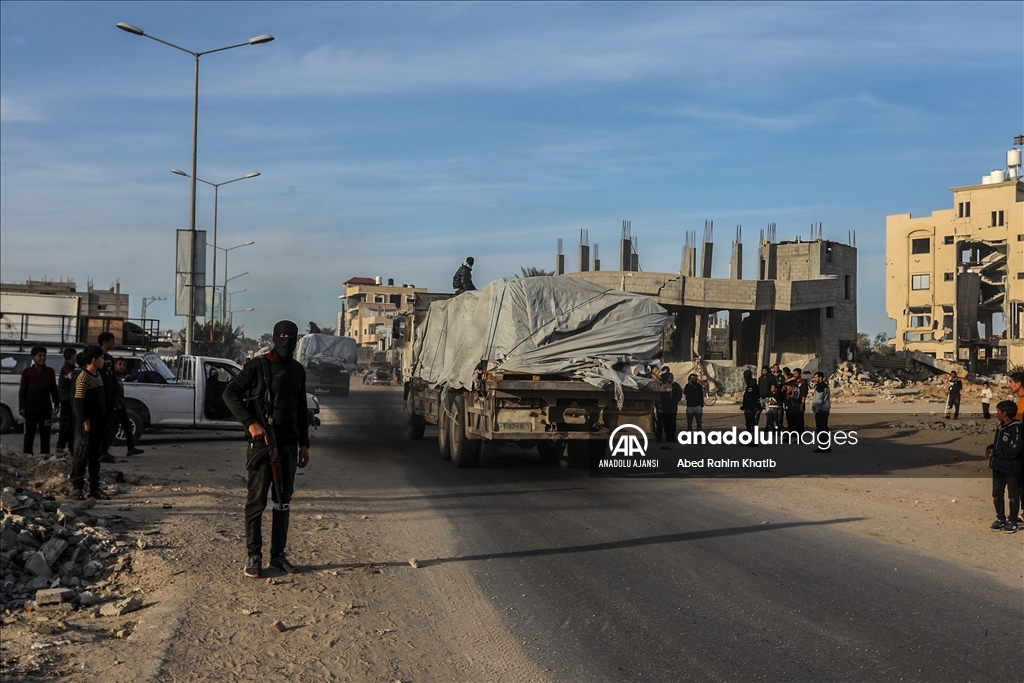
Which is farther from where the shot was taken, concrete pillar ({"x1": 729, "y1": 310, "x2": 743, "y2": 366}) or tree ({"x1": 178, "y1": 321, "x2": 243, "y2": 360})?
concrete pillar ({"x1": 729, "y1": 310, "x2": 743, "y2": 366})

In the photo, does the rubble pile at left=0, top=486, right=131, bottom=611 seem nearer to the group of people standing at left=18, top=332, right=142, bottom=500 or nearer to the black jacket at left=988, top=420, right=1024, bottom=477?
the group of people standing at left=18, top=332, right=142, bottom=500

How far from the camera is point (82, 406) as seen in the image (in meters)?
10.5

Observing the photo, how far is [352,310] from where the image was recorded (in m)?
146

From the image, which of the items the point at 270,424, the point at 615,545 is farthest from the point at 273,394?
the point at 615,545

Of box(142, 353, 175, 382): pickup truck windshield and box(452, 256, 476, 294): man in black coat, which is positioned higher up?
box(452, 256, 476, 294): man in black coat

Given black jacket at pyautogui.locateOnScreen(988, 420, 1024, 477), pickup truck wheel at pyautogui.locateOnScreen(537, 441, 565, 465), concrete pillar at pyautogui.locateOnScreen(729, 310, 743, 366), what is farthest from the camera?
concrete pillar at pyautogui.locateOnScreen(729, 310, 743, 366)

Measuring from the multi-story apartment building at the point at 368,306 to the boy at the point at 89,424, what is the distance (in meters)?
103

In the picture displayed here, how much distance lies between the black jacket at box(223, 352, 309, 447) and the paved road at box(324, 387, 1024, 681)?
1.83 metres

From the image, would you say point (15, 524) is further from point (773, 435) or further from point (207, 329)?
point (207, 329)

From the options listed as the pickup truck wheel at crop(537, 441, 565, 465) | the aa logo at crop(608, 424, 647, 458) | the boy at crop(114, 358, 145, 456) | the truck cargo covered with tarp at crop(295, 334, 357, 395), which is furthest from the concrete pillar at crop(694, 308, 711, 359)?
the boy at crop(114, 358, 145, 456)

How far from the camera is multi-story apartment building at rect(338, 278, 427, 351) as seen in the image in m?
128

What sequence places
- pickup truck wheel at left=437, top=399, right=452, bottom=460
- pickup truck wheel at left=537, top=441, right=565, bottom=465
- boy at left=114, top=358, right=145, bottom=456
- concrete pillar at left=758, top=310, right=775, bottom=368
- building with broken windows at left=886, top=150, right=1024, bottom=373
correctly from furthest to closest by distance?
building with broken windows at left=886, top=150, right=1024, bottom=373
concrete pillar at left=758, top=310, right=775, bottom=368
pickup truck wheel at left=537, top=441, right=565, bottom=465
pickup truck wheel at left=437, top=399, right=452, bottom=460
boy at left=114, top=358, right=145, bottom=456

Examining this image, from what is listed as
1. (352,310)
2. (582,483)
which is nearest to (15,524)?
(582,483)

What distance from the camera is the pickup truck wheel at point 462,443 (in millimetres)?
15008
